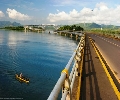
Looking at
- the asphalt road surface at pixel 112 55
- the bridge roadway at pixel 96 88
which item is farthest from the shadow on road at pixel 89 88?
the asphalt road surface at pixel 112 55

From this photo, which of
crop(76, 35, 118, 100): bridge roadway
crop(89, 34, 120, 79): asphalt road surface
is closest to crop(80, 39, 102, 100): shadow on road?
crop(76, 35, 118, 100): bridge roadway

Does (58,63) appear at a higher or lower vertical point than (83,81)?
lower

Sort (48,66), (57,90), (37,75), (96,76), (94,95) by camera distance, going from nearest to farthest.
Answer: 1. (57,90)
2. (94,95)
3. (96,76)
4. (37,75)
5. (48,66)

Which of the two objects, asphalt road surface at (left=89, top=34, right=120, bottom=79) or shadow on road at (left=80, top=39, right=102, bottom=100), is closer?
shadow on road at (left=80, top=39, right=102, bottom=100)

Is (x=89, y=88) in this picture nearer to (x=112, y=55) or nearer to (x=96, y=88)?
(x=96, y=88)

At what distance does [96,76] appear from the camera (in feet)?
35.0

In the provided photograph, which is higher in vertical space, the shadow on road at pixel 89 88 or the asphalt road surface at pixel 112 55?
the shadow on road at pixel 89 88

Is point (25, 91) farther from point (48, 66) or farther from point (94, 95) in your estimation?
point (94, 95)

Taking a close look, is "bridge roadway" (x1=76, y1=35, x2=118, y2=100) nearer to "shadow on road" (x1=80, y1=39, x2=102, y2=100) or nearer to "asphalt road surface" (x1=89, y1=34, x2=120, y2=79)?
"shadow on road" (x1=80, y1=39, x2=102, y2=100)

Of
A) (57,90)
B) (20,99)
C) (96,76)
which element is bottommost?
(20,99)

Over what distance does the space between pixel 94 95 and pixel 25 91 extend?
3210 cm

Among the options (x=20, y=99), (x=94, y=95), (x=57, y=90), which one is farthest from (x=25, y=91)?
(x=57, y=90)

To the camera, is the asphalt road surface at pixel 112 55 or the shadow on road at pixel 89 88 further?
the asphalt road surface at pixel 112 55

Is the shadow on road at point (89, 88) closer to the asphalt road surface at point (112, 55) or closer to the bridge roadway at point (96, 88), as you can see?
the bridge roadway at point (96, 88)
